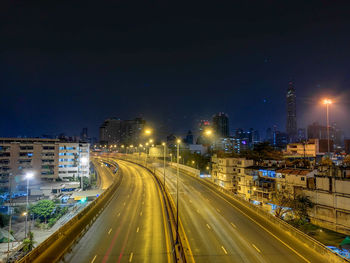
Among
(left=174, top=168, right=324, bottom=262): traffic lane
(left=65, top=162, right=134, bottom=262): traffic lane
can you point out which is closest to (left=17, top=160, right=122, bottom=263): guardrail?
(left=65, top=162, right=134, bottom=262): traffic lane

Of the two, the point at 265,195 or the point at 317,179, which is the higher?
the point at 317,179

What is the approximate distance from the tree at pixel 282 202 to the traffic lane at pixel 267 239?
11492mm

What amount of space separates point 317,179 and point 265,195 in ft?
43.0

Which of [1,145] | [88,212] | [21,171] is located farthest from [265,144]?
[1,145]

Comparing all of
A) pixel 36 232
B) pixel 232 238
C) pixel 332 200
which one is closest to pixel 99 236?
pixel 232 238

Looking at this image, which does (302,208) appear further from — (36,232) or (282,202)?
(36,232)

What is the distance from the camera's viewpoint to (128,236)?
67.4ft

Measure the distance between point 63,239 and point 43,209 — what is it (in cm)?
3829

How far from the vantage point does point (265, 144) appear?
82.1m

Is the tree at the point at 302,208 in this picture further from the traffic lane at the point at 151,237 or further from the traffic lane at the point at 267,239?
the traffic lane at the point at 151,237

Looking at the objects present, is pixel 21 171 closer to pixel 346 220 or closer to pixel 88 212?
pixel 88 212

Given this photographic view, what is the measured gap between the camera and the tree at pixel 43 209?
4994 centimetres

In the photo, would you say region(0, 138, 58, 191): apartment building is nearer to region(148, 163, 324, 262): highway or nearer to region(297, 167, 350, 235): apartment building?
region(148, 163, 324, 262): highway

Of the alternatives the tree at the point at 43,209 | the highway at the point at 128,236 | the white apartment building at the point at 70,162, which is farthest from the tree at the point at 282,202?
the white apartment building at the point at 70,162
